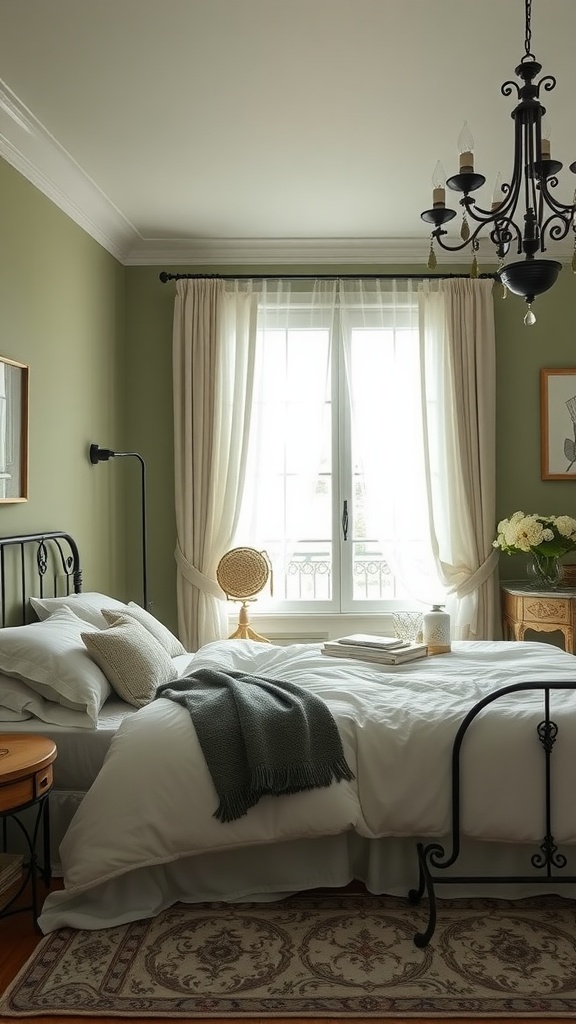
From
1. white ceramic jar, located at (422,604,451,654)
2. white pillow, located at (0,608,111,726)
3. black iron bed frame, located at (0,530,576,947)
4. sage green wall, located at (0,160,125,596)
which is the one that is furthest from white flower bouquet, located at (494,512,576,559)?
white pillow, located at (0,608,111,726)

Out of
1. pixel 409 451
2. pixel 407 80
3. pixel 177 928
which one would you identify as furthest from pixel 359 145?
pixel 177 928

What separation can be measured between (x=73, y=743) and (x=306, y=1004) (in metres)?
1.19

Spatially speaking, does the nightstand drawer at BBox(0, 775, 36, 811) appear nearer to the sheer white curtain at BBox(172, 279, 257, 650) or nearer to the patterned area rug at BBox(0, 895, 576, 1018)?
the patterned area rug at BBox(0, 895, 576, 1018)

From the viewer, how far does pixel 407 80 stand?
11.0 ft

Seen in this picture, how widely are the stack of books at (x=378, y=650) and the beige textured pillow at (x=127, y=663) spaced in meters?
0.86

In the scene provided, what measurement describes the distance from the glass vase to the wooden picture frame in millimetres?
656

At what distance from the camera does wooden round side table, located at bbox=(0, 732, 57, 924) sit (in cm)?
254

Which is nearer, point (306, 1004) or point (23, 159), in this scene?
point (306, 1004)

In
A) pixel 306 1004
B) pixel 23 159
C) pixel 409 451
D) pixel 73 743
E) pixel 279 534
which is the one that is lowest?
pixel 306 1004

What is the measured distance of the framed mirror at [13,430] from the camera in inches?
144

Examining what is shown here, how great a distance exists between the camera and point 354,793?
2795 mm

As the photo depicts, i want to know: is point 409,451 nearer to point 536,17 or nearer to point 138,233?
point 138,233

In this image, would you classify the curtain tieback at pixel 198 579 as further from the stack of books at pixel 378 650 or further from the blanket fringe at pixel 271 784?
the blanket fringe at pixel 271 784

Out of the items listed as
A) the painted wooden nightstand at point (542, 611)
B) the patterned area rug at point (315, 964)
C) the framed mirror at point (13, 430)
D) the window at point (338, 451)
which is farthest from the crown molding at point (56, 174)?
the painted wooden nightstand at point (542, 611)
